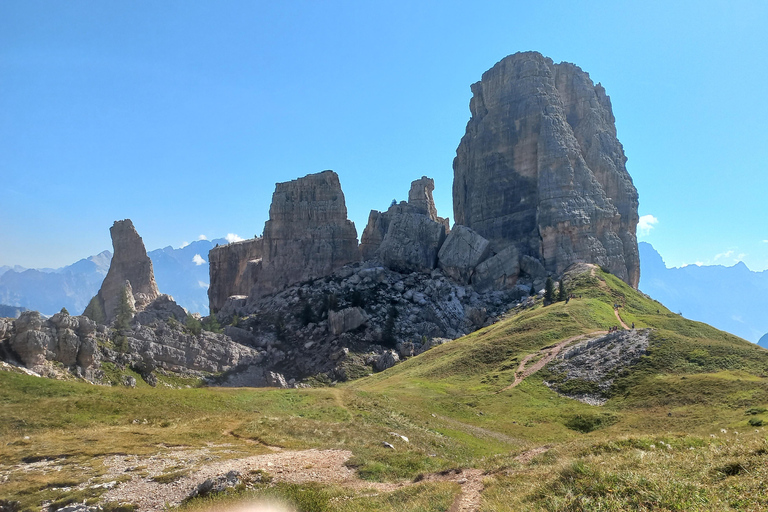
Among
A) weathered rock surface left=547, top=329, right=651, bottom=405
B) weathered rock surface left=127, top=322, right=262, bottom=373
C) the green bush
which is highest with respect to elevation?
weathered rock surface left=127, top=322, right=262, bottom=373

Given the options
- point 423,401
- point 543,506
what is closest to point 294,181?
point 423,401

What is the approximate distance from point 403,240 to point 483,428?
313 feet

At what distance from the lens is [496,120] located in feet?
480

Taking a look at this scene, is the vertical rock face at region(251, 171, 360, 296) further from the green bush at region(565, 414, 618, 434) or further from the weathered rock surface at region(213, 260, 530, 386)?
the green bush at region(565, 414, 618, 434)

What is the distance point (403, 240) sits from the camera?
136 metres

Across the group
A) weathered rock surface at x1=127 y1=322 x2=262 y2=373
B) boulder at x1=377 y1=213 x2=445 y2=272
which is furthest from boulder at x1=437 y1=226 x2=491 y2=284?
weathered rock surface at x1=127 y1=322 x2=262 y2=373

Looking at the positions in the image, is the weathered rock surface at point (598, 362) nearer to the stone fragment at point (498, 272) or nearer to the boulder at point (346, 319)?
the boulder at point (346, 319)

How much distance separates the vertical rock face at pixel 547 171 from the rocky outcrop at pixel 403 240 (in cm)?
1606

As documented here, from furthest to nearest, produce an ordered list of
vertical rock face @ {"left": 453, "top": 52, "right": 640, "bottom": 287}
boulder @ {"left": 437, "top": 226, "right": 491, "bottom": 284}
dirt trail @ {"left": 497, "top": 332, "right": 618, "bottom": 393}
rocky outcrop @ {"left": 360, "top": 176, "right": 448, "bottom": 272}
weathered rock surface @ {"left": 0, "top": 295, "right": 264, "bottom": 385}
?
rocky outcrop @ {"left": 360, "top": 176, "right": 448, "bottom": 272}, boulder @ {"left": 437, "top": 226, "right": 491, "bottom": 284}, vertical rock face @ {"left": 453, "top": 52, "right": 640, "bottom": 287}, dirt trail @ {"left": 497, "top": 332, "right": 618, "bottom": 393}, weathered rock surface @ {"left": 0, "top": 295, "right": 264, "bottom": 385}

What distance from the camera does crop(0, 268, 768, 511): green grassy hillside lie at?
13.7 metres

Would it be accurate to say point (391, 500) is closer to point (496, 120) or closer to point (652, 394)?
point (652, 394)

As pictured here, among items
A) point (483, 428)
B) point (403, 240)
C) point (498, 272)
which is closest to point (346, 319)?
point (403, 240)

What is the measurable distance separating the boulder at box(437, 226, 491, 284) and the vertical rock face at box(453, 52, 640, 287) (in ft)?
29.4

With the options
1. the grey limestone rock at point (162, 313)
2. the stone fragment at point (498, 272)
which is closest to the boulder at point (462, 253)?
the stone fragment at point (498, 272)
